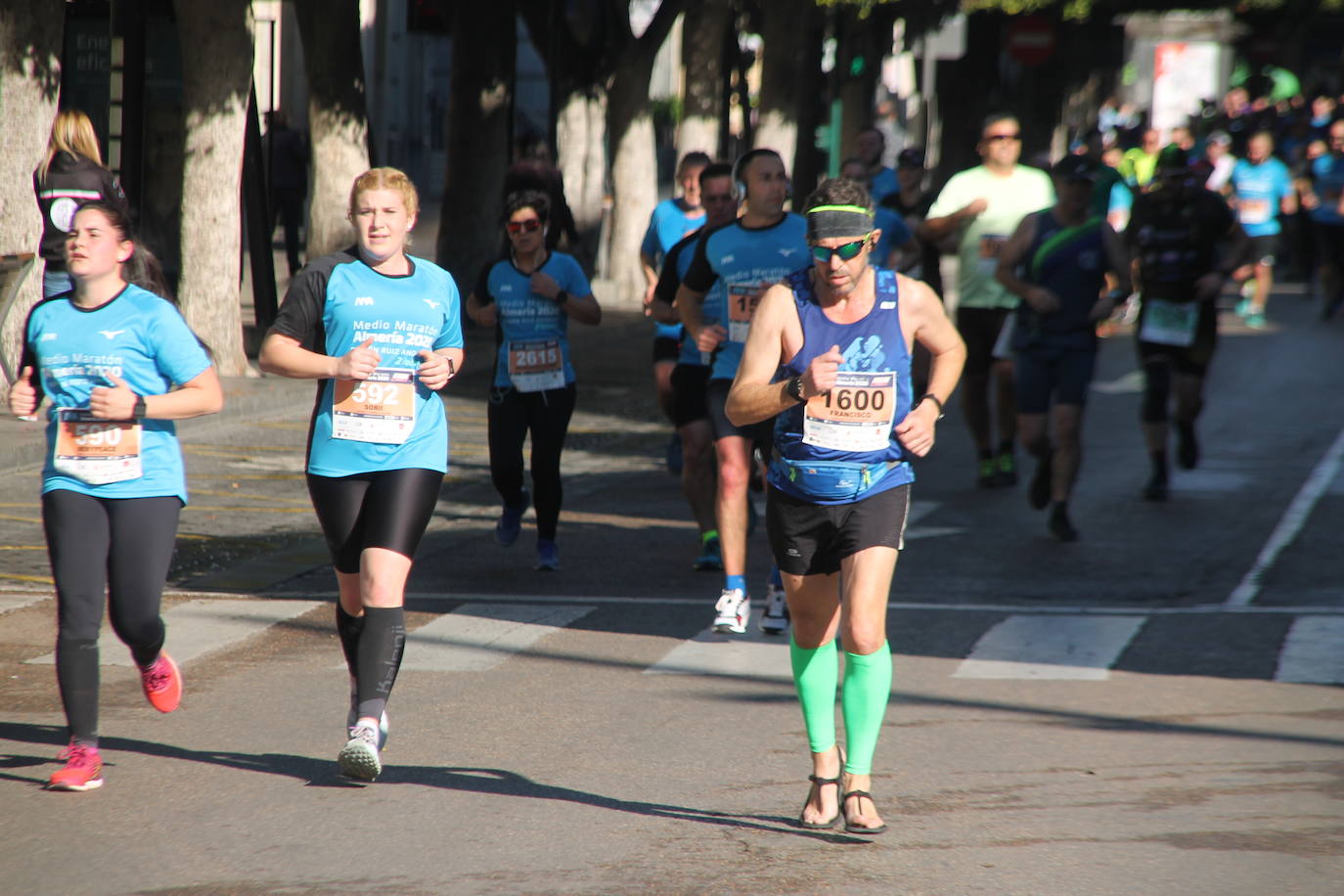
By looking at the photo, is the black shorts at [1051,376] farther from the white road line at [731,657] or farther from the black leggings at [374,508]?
the black leggings at [374,508]

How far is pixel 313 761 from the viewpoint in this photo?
6332mm

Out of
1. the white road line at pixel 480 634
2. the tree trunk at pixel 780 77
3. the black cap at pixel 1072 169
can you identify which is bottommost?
the white road line at pixel 480 634

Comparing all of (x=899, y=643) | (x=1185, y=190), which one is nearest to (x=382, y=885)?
(x=899, y=643)

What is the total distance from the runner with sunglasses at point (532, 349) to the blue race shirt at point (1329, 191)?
1480 centimetres

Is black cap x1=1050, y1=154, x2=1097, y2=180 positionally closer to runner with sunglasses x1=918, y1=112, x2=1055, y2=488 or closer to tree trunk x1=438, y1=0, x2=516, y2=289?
runner with sunglasses x1=918, y1=112, x2=1055, y2=488

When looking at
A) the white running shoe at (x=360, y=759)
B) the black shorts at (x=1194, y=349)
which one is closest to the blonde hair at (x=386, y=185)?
the white running shoe at (x=360, y=759)

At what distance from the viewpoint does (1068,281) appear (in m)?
11.0

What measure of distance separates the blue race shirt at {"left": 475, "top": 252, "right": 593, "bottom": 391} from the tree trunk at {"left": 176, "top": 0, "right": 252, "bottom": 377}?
629 centimetres

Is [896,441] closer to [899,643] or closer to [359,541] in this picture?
[359,541]

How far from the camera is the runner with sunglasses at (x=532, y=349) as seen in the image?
9766mm

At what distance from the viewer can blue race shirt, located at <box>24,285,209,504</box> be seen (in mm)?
5883

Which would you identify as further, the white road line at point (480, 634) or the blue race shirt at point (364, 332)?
the white road line at point (480, 634)

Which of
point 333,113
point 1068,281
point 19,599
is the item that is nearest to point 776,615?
point 19,599

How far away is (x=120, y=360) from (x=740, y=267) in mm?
3321
